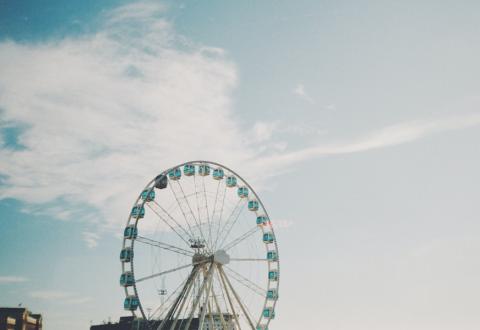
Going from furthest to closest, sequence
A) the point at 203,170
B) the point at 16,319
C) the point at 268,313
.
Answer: the point at 16,319 < the point at 203,170 < the point at 268,313

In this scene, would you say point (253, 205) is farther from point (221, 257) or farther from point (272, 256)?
point (221, 257)

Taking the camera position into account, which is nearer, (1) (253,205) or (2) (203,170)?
(2) (203,170)

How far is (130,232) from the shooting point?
114ft

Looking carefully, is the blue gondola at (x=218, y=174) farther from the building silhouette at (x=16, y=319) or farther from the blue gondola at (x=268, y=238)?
the building silhouette at (x=16, y=319)

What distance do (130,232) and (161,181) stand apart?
522cm

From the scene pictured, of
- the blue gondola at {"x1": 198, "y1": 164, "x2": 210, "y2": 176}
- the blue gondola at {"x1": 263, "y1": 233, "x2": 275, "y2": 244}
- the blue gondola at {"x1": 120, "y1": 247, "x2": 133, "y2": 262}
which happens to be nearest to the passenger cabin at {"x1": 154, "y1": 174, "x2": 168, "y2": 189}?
the blue gondola at {"x1": 198, "y1": 164, "x2": 210, "y2": 176}

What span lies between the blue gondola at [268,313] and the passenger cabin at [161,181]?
14.9 meters

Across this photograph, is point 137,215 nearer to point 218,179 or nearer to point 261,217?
point 218,179

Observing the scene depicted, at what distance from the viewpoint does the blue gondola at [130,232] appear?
1366 inches

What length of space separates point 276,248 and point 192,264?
9.58m

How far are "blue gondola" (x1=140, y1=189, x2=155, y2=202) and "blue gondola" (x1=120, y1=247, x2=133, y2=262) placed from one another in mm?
4483

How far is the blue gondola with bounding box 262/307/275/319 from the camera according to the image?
37094 millimetres

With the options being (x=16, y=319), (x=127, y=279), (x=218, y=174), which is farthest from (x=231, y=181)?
(x=16, y=319)

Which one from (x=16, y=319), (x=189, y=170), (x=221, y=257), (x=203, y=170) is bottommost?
(x=16, y=319)
